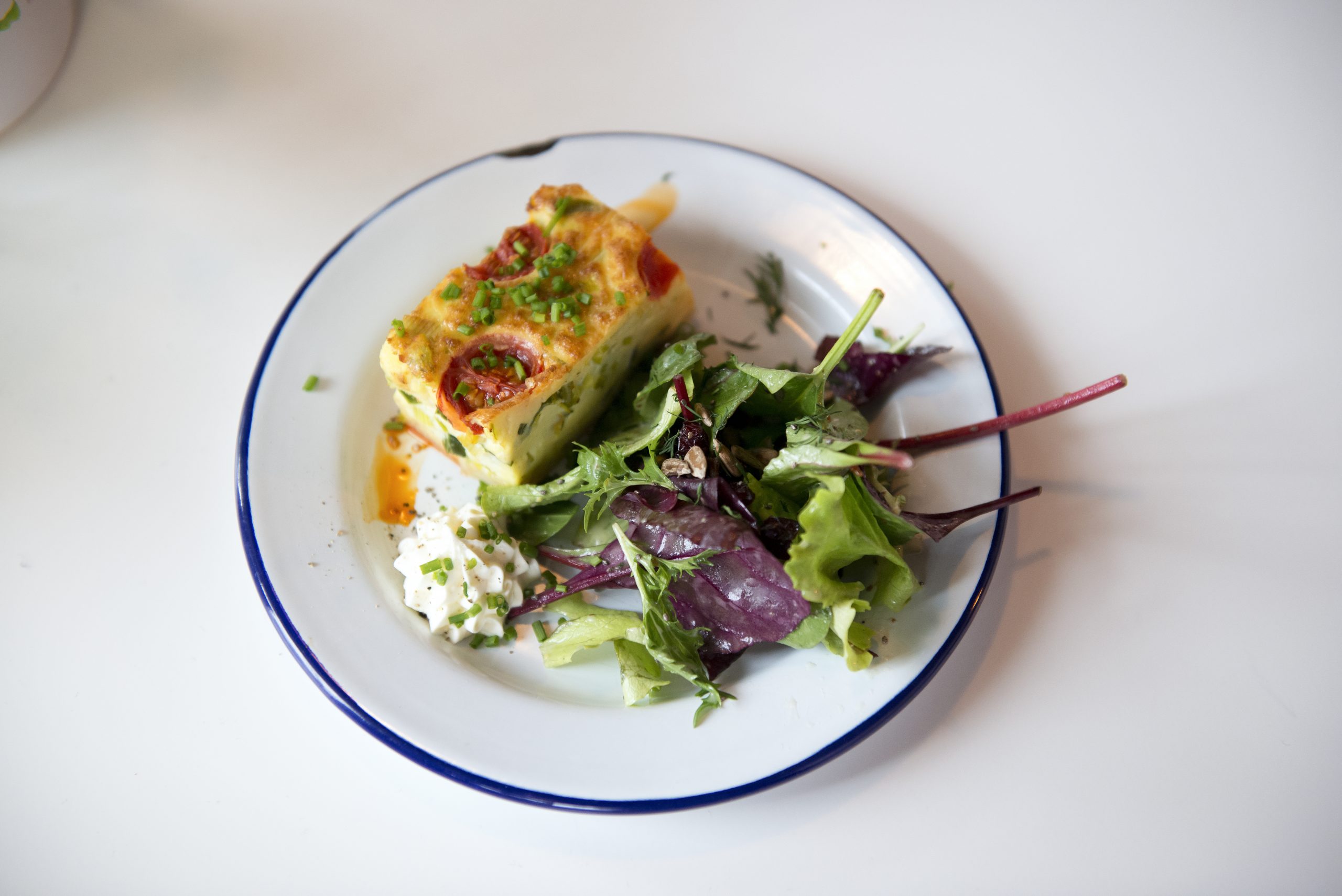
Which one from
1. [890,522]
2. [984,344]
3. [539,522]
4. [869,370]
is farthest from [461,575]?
[984,344]

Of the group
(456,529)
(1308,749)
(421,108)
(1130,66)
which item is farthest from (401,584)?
(1130,66)

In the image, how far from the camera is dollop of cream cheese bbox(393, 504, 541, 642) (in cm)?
251

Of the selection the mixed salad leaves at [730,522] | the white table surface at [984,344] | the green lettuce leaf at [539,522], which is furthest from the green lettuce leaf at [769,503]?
the white table surface at [984,344]

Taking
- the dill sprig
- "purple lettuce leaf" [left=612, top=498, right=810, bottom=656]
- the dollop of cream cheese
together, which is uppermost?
the dill sprig

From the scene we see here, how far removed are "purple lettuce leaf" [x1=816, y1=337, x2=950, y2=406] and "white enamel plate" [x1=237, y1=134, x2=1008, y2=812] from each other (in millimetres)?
58

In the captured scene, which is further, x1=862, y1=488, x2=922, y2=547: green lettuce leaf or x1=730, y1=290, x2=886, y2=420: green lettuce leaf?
x1=730, y1=290, x2=886, y2=420: green lettuce leaf

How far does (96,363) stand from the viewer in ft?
10.0

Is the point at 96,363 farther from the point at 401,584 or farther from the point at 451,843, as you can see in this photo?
the point at 451,843

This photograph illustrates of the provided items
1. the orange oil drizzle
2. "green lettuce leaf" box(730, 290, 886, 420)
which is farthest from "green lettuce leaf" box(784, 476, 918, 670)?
the orange oil drizzle

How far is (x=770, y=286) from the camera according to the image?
3.15 metres

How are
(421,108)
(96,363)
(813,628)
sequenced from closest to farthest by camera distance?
1. (813,628)
2. (96,363)
3. (421,108)

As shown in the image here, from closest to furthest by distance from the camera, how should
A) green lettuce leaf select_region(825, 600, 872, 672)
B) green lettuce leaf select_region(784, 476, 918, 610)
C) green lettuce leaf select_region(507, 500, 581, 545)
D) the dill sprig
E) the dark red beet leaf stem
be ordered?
green lettuce leaf select_region(784, 476, 918, 610)
green lettuce leaf select_region(825, 600, 872, 672)
the dark red beet leaf stem
green lettuce leaf select_region(507, 500, 581, 545)
the dill sprig

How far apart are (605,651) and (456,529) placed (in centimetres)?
60

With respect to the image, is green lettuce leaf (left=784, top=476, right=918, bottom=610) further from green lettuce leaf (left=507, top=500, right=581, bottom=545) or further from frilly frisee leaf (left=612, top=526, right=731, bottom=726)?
green lettuce leaf (left=507, top=500, right=581, bottom=545)
